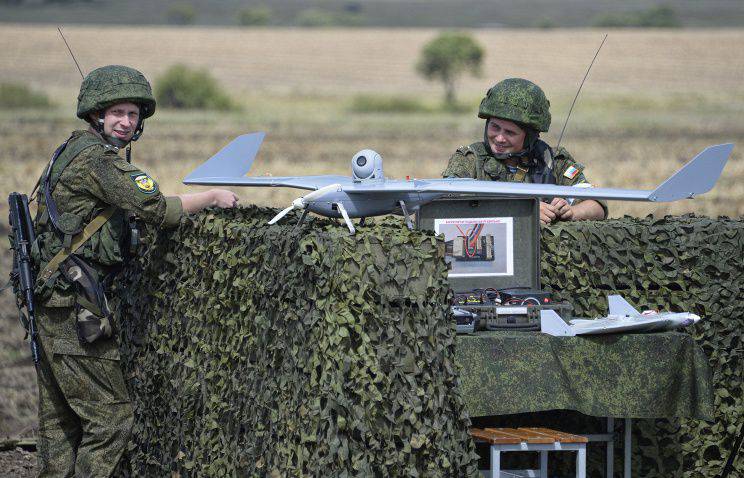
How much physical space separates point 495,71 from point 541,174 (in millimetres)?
83306

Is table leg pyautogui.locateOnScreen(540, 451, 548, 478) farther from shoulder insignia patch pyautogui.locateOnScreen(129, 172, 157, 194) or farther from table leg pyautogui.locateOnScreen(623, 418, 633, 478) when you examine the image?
shoulder insignia patch pyautogui.locateOnScreen(129, 172, 157, 194)

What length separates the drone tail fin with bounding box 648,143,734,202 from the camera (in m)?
5.91

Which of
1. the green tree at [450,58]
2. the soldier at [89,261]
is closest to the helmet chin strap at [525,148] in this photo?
the soldier at [89,261]

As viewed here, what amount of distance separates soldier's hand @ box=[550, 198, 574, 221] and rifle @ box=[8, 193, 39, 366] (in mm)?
3050

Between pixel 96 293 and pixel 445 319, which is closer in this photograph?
pixel 445 319

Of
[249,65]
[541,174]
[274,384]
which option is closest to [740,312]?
[541,174]

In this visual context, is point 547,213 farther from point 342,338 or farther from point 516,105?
point 342,338

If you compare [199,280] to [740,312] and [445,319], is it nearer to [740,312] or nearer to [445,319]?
[445,319]

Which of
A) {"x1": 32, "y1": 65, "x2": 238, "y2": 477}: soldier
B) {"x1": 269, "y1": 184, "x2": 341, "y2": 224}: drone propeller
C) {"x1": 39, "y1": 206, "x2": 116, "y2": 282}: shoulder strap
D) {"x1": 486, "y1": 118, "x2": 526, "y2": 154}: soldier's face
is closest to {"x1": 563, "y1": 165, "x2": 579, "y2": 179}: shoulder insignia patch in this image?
{"x1": 486, "y1": 118, "x2": 526, "y2": 154}: soldier's face

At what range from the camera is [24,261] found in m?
6.28

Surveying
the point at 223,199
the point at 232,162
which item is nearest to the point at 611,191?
the point at 223,199

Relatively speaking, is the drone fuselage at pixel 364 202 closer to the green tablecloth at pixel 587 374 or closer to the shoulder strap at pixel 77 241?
the green tablecloth at pixel 587 374

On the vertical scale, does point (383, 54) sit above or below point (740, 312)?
above

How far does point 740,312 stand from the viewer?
7.11 m
